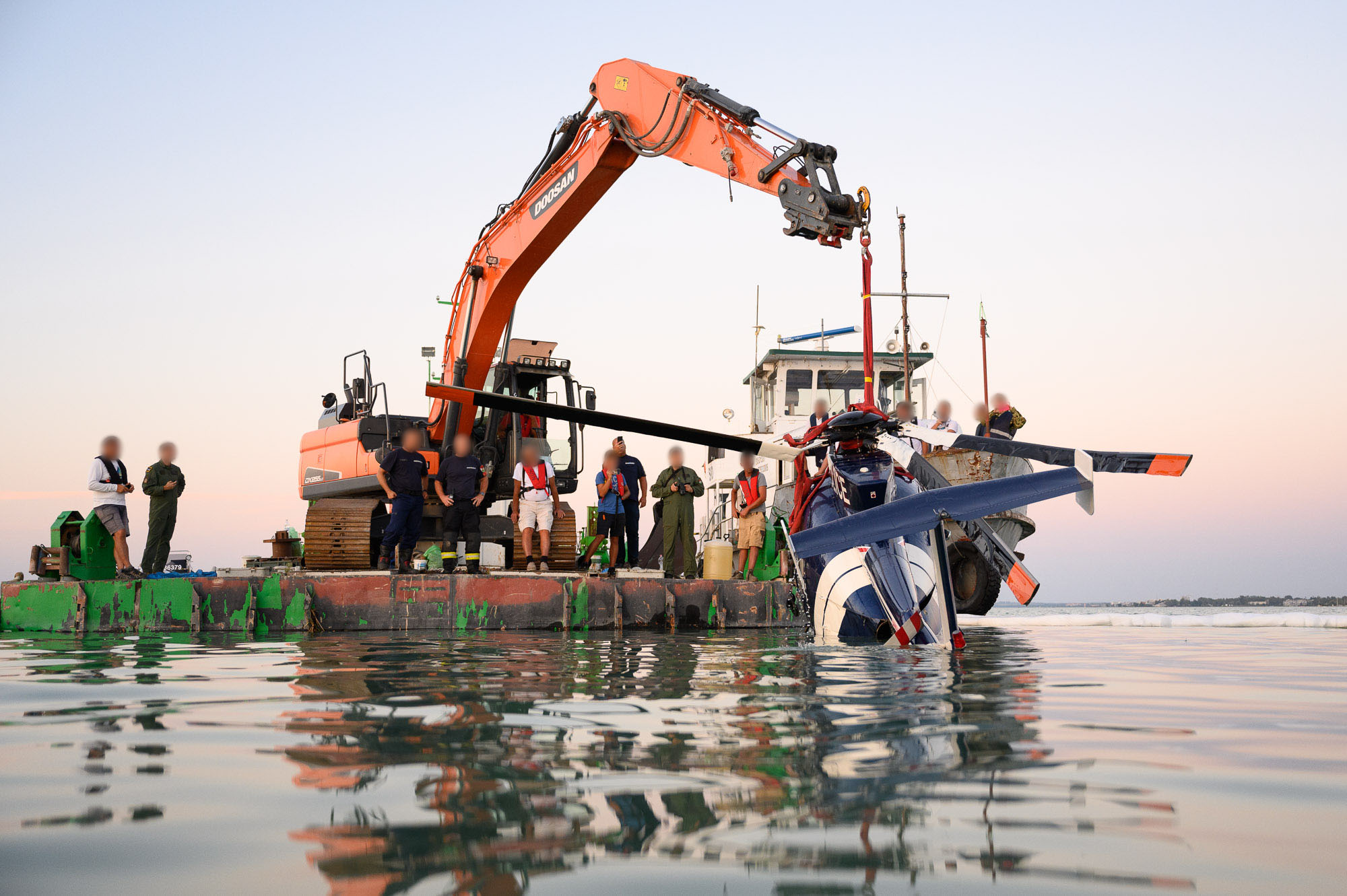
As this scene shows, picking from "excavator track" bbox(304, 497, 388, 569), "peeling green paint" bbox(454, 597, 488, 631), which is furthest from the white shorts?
"excavator track" bbox(304, 497, 388, 569)

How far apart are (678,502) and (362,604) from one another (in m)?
4.40

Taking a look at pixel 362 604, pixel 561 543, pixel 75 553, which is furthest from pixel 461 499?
pixel 75 553

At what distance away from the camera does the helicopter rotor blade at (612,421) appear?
7.18 metres

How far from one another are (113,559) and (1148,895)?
13.6m

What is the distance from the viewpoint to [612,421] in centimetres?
787

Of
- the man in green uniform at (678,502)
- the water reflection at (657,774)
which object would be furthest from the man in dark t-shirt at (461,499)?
the water reflection at (657,774)

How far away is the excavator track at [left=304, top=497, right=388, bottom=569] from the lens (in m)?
13.5

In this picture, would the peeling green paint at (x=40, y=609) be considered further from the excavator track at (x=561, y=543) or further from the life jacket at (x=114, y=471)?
the excavator track at (x=561, y=543)

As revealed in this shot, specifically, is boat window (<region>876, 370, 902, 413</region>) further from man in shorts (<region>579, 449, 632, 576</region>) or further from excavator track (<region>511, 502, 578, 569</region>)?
excavator track (<region>511, 502, 578, 569</region>)

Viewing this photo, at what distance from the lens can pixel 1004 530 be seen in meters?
16.8

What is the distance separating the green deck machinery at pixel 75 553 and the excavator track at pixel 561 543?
16.4 ft

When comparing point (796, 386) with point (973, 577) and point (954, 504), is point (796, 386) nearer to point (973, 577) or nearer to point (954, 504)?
point (973, 577)

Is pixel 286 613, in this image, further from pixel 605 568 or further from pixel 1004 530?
pixel 1004 530

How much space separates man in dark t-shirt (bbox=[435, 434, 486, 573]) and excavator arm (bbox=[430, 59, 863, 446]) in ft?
4.40
